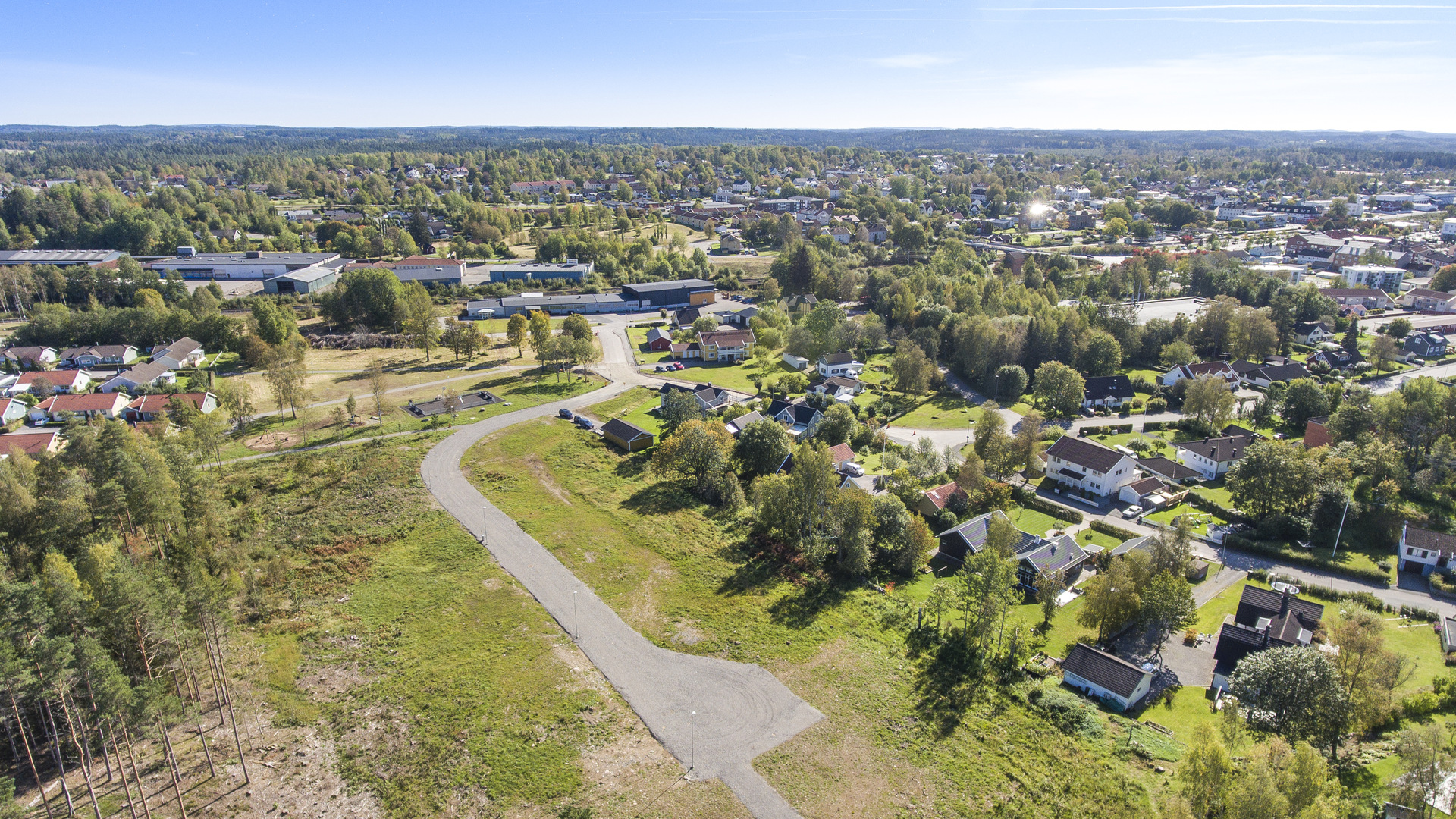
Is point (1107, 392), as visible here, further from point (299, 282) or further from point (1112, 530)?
point (299, 282)

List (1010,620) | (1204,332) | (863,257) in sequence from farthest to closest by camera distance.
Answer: (863,257), (1204,332), (1010,620)

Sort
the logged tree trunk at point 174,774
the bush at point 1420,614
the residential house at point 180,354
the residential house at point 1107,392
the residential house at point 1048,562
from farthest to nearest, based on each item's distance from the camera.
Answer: the residential house at point 180,354 → the residential house at point 1107,392 → the residential house at point 1048,562 → the bush at point 1420,614 → the logged tree trunk at point 174,774

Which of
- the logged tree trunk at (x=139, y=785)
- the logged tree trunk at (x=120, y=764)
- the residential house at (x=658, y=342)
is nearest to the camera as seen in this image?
the logged tree trunk at (x=120, y=764)

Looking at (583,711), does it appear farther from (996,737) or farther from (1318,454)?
(1318,454)

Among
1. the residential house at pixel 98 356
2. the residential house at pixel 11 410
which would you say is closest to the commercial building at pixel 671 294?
the residential house at pixel 98 356

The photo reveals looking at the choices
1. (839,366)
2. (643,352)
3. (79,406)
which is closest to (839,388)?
(839,366)

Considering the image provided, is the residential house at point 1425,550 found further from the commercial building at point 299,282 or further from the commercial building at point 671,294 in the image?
the commercial building at point 299,282

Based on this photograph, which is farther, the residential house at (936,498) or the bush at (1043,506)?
the bush at (1043,506)

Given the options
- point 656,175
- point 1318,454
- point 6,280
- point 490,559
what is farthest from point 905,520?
point 656,175
